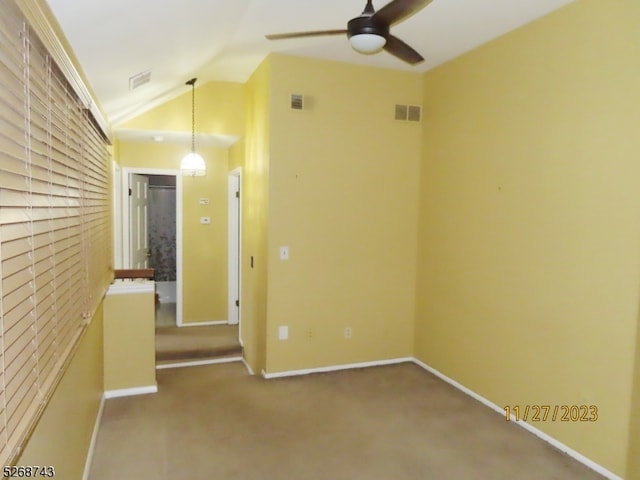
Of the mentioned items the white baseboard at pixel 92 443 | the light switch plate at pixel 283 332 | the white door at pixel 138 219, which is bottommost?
the white baseboard at pixel 92 443

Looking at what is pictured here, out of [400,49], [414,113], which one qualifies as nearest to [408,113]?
[414,113]

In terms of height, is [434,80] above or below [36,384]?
above

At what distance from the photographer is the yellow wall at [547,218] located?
2496 millimetres

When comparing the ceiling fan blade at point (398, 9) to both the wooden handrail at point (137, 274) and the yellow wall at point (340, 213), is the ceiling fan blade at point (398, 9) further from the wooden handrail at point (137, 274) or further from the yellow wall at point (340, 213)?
the wooden handrail at point (137, 274)

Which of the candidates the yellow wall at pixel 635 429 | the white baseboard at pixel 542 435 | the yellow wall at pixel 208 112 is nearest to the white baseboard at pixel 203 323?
the yellow wall at pixel 208 112

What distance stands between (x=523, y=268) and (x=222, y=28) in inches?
107

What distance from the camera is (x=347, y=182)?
4086 millimetres

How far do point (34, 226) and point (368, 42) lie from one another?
5.99 feet

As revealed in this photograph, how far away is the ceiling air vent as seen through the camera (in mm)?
3857

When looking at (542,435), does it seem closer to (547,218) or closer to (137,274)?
(547,218)

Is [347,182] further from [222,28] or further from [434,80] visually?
[222,28]

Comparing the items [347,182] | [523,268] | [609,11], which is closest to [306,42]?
[347,182]

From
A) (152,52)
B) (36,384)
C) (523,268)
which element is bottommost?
(36,384)

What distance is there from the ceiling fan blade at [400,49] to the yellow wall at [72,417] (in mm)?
2427
